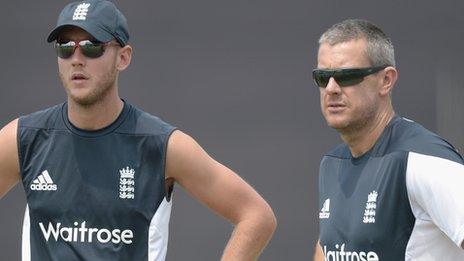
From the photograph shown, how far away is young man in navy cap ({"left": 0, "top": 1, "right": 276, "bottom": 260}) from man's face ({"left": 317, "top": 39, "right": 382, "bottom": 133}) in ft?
1.77

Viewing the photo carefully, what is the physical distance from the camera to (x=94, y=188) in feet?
14.1

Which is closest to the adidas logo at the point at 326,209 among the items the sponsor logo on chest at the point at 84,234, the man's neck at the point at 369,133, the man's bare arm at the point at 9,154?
the man's neck at the point at 369,133

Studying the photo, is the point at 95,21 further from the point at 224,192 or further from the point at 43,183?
the point at 224,192

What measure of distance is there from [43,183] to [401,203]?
1.36 meters

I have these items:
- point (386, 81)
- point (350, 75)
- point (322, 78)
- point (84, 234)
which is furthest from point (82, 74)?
point (386, 81)

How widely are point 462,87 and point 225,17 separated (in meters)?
1.41

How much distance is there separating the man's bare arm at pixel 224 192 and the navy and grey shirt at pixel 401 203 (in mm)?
356

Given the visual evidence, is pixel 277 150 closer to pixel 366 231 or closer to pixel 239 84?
pixel 239 84

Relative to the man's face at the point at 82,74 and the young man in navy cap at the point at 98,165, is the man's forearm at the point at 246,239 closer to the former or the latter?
the young man in navy cap at the point at 98,165

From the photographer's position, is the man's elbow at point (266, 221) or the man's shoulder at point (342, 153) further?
the man's elbow at point (266, 221)

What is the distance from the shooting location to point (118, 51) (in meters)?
4.39

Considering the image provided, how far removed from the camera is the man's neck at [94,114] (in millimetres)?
4332

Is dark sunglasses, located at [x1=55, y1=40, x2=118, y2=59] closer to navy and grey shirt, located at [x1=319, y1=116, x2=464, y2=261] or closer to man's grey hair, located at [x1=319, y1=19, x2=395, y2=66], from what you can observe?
man's grey hair, located at [x1=319, y1=19, x2=395, y2=66]

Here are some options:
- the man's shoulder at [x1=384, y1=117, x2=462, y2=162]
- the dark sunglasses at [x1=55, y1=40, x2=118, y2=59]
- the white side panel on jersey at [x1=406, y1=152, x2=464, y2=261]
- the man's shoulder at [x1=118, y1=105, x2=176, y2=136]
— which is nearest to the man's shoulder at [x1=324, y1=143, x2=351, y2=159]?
the man's shoulder at [x1=384, y1=117, x2=462, y2=162]
